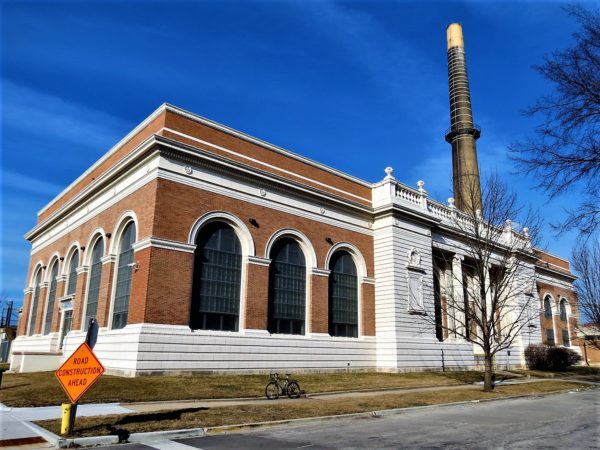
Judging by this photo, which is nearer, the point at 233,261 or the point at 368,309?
the point at 233,261

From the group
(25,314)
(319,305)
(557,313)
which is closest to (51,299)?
(25,314)

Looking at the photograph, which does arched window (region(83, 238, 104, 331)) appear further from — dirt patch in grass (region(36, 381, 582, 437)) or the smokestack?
the smokestack

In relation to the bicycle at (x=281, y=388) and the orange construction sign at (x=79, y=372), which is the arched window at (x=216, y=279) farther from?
the orange construction sign at (x=79, y=372)

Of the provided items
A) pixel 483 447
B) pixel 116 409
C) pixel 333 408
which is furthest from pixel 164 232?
pixel 483 447

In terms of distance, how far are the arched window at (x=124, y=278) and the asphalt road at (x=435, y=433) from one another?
42.8 feet

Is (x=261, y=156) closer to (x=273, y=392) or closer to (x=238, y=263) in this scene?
(x=238, y=263)

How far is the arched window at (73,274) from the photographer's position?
3004 cm

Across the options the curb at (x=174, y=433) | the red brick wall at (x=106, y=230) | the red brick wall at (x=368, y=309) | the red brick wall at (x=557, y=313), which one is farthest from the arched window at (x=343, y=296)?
the red brick wall at (x=557, y=313)

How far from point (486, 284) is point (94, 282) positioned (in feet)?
75.0

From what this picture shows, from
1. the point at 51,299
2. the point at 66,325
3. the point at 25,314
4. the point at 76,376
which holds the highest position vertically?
the point at 51,299

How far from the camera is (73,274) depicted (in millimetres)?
30609

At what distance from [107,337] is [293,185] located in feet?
37.4

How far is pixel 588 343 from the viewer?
51.1 metres

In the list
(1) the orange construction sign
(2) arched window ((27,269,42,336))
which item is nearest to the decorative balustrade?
(1) the orange construction sign
